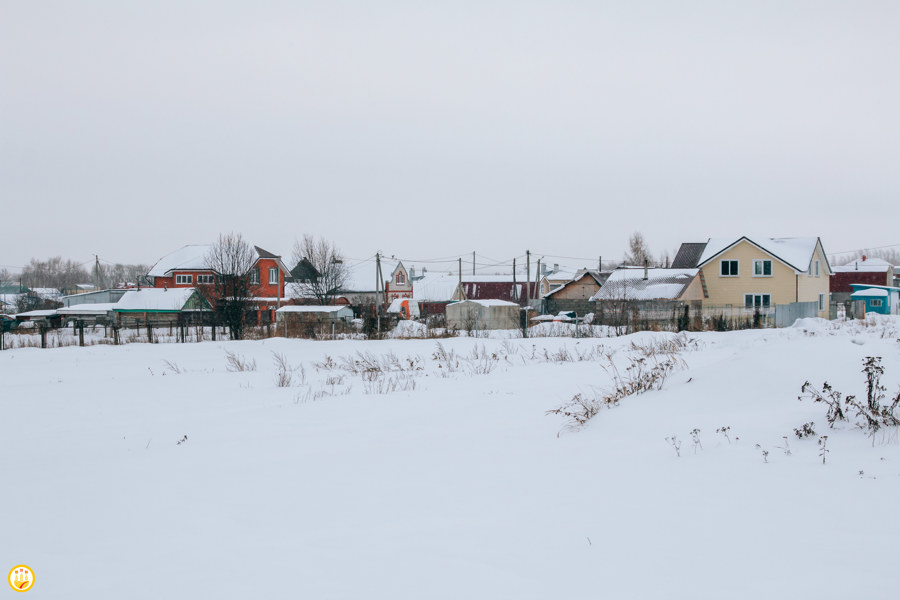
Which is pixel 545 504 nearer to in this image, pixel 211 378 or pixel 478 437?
pixel 478 437

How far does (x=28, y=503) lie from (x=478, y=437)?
435 cm

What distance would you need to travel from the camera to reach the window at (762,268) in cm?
3712

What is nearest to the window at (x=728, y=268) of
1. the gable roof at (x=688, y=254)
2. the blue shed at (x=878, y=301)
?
the gable roof at (x=688, y=254)

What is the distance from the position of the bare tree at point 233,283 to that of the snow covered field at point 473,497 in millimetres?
18265

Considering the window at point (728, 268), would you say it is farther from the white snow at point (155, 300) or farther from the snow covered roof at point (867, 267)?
the white snow at point (155, 300)

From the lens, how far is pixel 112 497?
5.44 m

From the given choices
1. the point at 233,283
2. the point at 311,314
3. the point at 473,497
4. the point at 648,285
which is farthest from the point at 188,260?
the point at 473,497

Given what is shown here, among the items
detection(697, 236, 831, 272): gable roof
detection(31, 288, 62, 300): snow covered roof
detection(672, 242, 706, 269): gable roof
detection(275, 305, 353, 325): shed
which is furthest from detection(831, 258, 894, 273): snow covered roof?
detection(31, 288, 62, 300): snow covered roof

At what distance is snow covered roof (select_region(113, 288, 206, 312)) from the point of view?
4212 centimetres

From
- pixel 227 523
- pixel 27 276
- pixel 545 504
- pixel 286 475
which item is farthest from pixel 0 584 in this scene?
pixel 27 276

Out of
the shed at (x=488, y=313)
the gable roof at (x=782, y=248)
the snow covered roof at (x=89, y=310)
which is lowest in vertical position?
the shed at (x=488, y=313)

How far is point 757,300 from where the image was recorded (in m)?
37.7

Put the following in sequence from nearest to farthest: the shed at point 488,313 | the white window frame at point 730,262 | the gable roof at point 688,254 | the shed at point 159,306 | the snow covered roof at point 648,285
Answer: the shed at point 488,313 < the snow covered roof at point 648,285 < the white window frame at point 730,262 < the shed at point 159,306 < the gable roof at point 688,254

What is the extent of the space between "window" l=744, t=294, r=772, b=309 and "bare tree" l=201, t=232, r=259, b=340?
28.5 m
